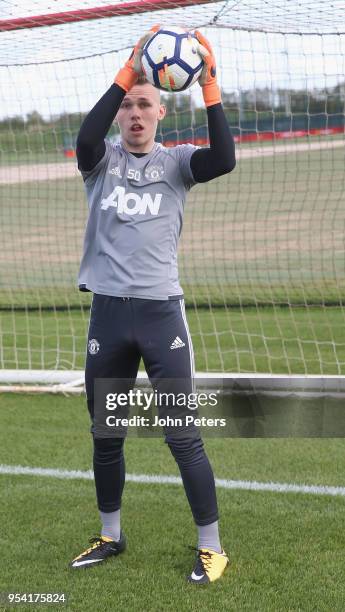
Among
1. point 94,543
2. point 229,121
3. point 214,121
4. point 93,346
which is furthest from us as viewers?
point 229,121

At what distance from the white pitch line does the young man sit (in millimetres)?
1052

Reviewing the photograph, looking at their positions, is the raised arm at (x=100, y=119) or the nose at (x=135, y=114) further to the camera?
the nose at (x=135, y=114)

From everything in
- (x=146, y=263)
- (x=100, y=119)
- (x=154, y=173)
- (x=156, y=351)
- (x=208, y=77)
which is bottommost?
(x=156, y=351)

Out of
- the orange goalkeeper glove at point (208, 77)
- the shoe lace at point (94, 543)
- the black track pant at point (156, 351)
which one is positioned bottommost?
the shoe lace at point (94, 543)

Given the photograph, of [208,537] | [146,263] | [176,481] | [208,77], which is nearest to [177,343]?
[146,263]

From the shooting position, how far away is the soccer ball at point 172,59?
3.22 m

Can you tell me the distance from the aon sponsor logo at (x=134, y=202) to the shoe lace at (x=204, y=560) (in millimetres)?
1370

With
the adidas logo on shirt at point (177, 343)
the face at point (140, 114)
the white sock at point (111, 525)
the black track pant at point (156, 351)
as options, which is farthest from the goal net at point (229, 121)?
the white sock at point (111, 525)

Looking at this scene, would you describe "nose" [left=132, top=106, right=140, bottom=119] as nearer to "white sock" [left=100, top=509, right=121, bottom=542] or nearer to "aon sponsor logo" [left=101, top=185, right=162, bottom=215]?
"aon sponsor logo" [left=101, top=185, right=162, bottom=215]

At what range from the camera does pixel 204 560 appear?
3.52 m

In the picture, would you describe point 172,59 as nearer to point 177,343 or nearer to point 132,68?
point 132,68

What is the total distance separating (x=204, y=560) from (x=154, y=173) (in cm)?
155

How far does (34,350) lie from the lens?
8.30 metres

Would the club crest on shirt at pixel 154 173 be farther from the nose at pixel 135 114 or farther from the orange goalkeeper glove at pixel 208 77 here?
the orange goalkeeper glove at pixel 208 77
